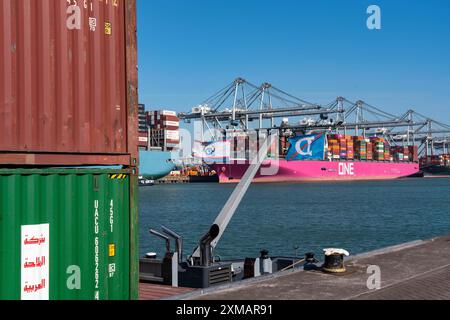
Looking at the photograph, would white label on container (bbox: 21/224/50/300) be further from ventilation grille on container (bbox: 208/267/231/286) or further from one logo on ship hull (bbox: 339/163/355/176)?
one logo on ship hull (bbox: 339/163/355/176)

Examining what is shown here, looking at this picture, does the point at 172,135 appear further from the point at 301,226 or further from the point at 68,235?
the point at 68,235

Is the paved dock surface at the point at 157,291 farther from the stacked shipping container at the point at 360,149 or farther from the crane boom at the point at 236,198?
the stacked shipping container at the point at 360,149

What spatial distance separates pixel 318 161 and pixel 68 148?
14041 centimetres

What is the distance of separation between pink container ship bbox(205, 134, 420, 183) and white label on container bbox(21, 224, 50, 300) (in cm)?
11068

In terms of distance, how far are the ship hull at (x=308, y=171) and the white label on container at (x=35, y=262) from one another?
399 feet

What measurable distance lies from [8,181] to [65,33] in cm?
301

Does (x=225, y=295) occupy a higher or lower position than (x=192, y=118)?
lower

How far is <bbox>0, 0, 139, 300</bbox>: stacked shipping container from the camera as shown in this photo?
29.9 ft

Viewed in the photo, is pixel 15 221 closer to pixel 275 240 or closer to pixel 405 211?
pixel 275 240

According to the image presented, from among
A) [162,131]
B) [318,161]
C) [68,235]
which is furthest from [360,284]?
[162,131]

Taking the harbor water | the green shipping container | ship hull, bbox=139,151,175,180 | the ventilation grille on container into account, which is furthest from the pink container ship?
the green shipping container

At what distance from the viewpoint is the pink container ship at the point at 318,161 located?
13662cm
